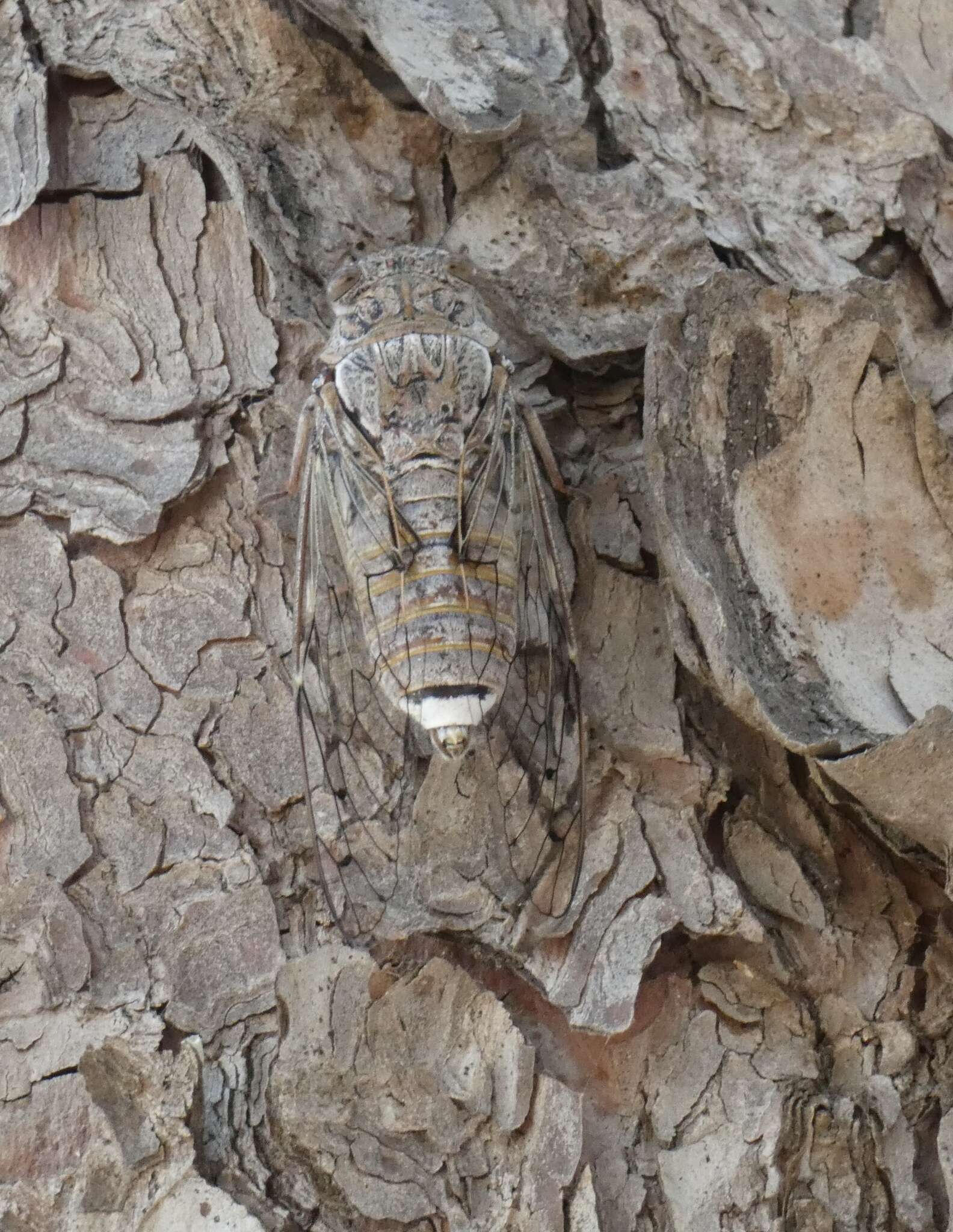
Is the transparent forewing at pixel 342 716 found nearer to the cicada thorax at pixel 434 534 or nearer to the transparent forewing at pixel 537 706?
the cicada thorax at pixel 434 534

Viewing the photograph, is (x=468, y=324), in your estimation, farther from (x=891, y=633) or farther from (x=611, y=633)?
(x=891, y=633)

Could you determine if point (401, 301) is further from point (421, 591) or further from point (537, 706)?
point (537, 706)

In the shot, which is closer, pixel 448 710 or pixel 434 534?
pixel 448 710

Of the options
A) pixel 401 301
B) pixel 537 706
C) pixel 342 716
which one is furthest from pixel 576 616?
pixel 401 301

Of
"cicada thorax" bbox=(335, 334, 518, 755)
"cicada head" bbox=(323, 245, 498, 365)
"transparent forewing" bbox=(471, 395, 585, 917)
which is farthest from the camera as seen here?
"cicada head" bbox=(323, 245, 498, 365)

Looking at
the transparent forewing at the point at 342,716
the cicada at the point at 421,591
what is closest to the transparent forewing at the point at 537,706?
the cicada at the point at 421,591

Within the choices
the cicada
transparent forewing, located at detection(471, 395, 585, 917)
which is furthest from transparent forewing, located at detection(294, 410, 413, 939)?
transparent forewing, located at detection(471, 395, 585, 917)

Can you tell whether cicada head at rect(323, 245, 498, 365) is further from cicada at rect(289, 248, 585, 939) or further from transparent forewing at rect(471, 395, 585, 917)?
transparent forewing at rect(471, 395, 585, 917)
